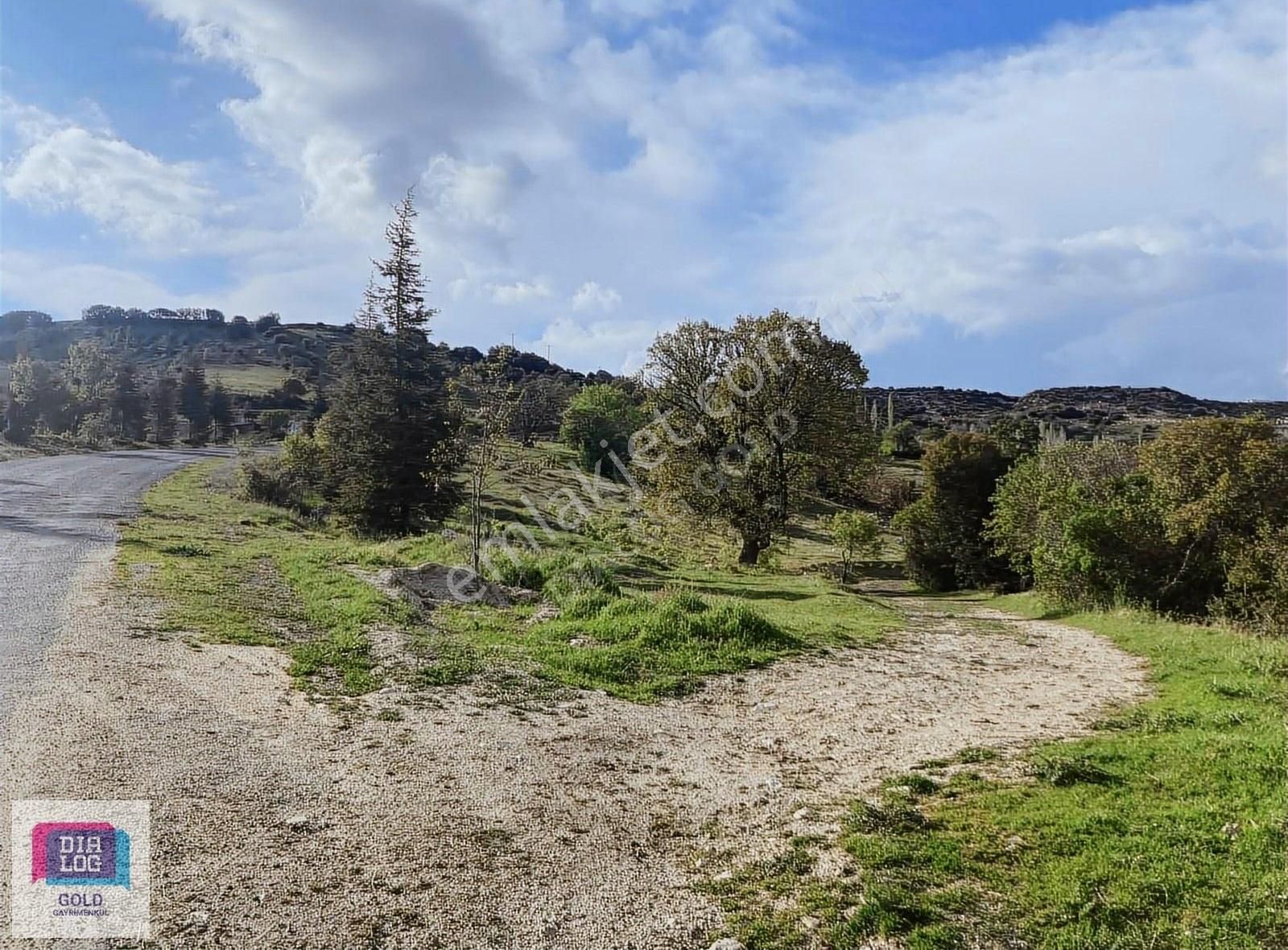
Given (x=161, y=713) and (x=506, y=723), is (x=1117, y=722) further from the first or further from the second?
(x=161, y=713)

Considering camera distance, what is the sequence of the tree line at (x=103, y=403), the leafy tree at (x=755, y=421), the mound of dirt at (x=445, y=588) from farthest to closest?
the tree line at (x=103, y=403), the leafy tree at (x=755, y=421), the mound of dirt at (x=445, y=588)

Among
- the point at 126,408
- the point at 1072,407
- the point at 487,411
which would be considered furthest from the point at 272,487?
the point at 1072,407

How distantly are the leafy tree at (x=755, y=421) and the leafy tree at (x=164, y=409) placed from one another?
72.1 meters

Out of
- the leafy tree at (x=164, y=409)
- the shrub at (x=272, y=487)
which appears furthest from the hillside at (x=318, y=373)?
the shrub at (x=272, y=487)

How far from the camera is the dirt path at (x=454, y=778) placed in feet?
14.1

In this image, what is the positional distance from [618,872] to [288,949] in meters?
2.05

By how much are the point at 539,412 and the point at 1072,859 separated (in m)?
76.2

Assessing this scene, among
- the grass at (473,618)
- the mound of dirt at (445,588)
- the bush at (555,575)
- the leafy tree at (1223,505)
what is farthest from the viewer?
the leafy tree at (1223,505)

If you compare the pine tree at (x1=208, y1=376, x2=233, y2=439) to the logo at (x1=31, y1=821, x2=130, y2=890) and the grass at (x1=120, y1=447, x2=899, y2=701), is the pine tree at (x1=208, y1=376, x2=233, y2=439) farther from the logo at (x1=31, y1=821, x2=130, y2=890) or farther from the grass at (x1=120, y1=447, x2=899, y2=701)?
the logo at (x1=31, y1=821, x2=130, y2=890)

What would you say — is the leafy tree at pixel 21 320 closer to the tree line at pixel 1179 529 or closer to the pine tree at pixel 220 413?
the pine tree at pixel 220 413

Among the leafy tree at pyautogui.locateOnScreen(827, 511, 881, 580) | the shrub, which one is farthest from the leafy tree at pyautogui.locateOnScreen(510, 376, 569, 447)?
the leafy tree at pyautogui.locateOnScreen(827, 511, 881, 580)

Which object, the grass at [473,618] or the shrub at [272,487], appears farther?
the shrub at [272,487]

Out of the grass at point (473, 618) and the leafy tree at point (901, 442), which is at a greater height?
the leafy tree at point (901, 442)

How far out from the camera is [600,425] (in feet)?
215
